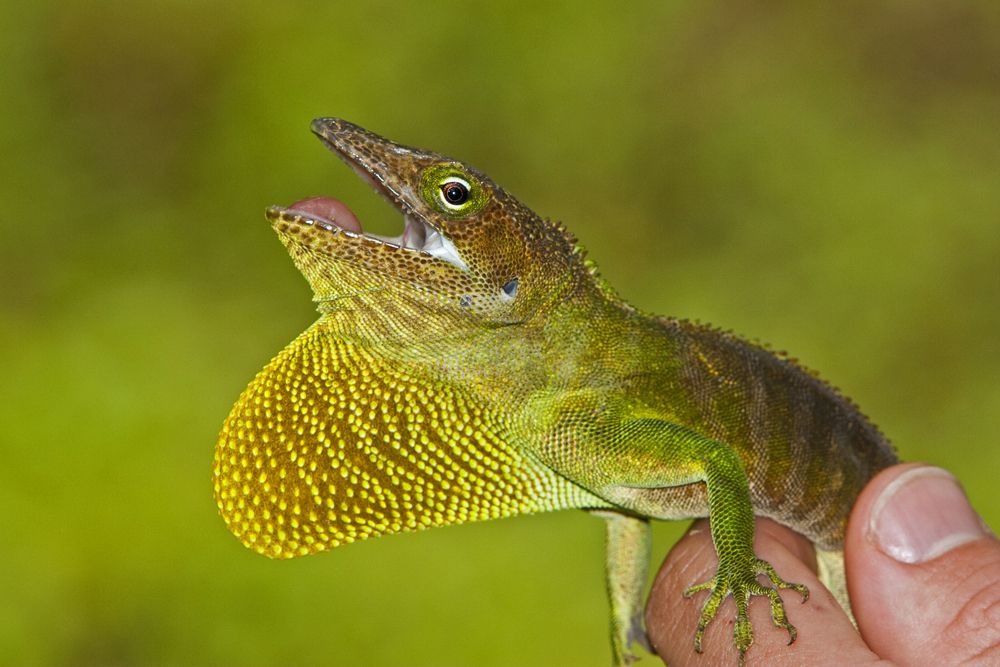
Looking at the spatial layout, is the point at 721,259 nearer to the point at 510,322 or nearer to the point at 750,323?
the point at 750,323

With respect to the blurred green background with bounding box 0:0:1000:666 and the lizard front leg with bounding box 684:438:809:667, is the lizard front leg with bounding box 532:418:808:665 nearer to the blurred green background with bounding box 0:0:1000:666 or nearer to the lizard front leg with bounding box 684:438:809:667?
the lizard front leg with bounding box 684:438:809:667

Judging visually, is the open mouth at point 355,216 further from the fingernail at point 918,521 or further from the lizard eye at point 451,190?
the fingernail at point 918,521

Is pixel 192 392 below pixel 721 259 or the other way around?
below

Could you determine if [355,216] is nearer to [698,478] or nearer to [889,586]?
[698,478]

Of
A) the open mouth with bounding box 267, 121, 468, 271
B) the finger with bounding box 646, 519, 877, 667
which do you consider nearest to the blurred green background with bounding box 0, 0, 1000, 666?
the finger with bounding box 646, 519, 877, 667

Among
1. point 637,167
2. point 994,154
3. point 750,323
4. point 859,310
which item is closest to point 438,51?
point 637,167
